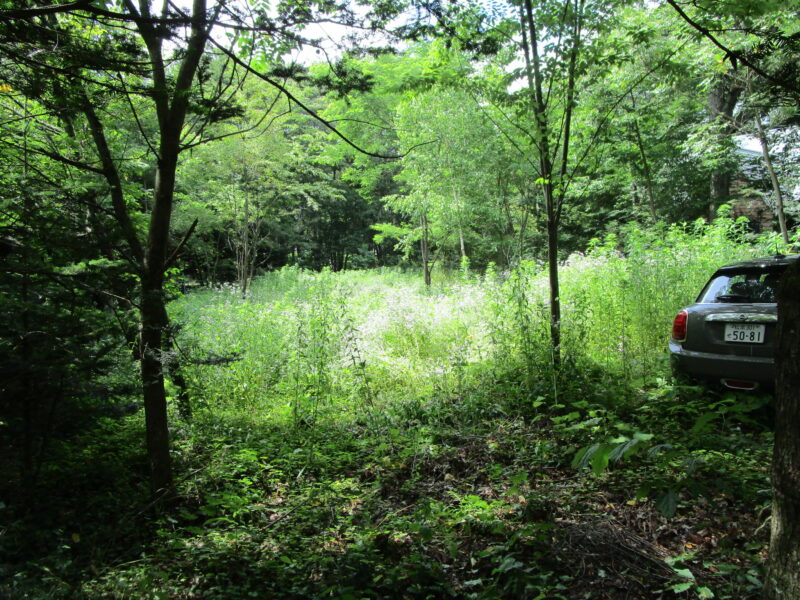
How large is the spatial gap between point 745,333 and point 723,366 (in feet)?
1.12

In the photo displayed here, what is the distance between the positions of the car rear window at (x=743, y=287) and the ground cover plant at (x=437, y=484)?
0.91 meters

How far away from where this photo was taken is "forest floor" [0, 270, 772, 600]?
6.98 feet

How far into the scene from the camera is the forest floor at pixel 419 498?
2.13 metres

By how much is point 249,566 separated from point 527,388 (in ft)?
10.4

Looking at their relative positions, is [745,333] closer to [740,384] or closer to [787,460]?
[740,384]

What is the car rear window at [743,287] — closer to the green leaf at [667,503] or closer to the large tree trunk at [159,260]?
the green leaf at [667,503]

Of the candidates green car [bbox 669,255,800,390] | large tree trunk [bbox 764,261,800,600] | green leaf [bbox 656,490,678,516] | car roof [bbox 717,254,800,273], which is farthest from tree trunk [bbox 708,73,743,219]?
green leaf [bbox 656,490,678,516]

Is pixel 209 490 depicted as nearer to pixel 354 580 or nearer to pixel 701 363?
pixel 354 580

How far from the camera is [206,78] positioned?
296 cm

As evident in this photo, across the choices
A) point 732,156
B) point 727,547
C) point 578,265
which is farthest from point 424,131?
point 727,547

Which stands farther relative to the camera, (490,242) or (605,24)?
(490,242)

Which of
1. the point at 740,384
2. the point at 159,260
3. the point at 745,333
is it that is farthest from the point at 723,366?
the point at 159,260

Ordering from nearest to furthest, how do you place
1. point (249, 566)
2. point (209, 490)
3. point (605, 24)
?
point (249, 566) < point (209, 490) < point (605, 24)

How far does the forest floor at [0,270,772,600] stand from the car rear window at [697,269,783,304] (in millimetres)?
895
